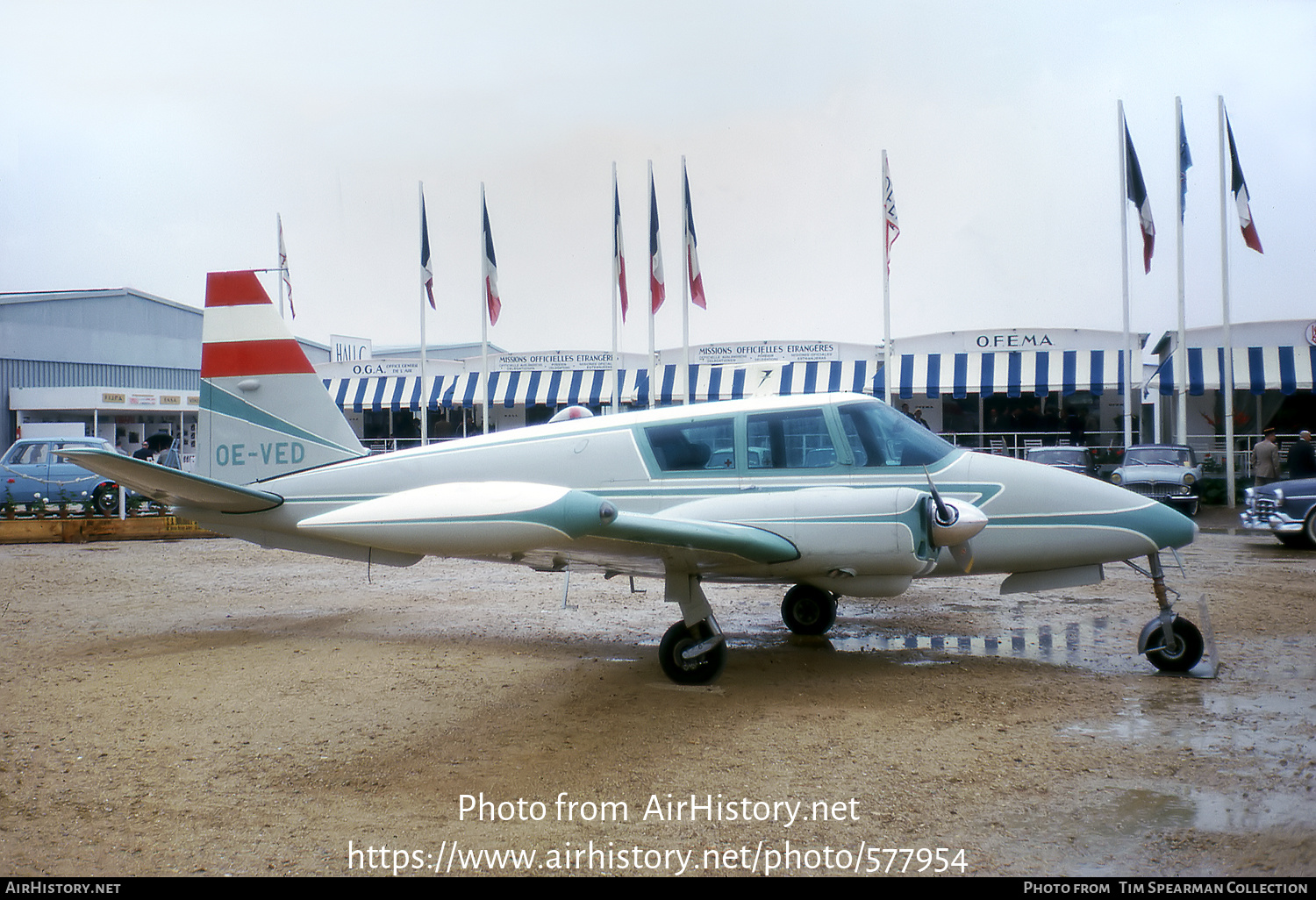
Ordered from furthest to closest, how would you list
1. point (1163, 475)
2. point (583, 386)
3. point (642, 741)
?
point (583, 386)
point (1163, 475)
point (642, 741)

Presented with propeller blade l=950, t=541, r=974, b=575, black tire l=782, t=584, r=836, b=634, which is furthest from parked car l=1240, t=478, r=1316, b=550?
propeller blade l=950, t=541, r=974, b=575

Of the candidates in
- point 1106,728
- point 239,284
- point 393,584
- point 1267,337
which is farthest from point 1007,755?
point 1267,337

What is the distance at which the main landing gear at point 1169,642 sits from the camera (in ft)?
23.5

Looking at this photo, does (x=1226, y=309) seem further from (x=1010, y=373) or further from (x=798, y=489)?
(x=798, y=489)

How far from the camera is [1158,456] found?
72.5 ft

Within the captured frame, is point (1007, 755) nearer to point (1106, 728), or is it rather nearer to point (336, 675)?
point (1106, 728)

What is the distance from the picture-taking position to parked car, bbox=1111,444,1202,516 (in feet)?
68.9

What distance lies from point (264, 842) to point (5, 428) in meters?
38.5

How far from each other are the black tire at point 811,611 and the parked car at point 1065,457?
14.2 metres

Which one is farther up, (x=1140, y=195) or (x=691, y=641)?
(x=1140, y=195)

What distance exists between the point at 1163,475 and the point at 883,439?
1712 centimetres

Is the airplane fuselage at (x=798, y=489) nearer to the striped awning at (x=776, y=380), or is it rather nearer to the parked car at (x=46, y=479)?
the parked car at (x=46, y=479)

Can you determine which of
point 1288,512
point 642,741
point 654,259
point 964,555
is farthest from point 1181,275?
point 642,741

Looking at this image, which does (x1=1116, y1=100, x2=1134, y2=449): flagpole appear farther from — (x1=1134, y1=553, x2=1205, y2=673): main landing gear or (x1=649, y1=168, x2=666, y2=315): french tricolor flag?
(x1=1134, y1=553, x2=1205, y2=673): main landing gear
